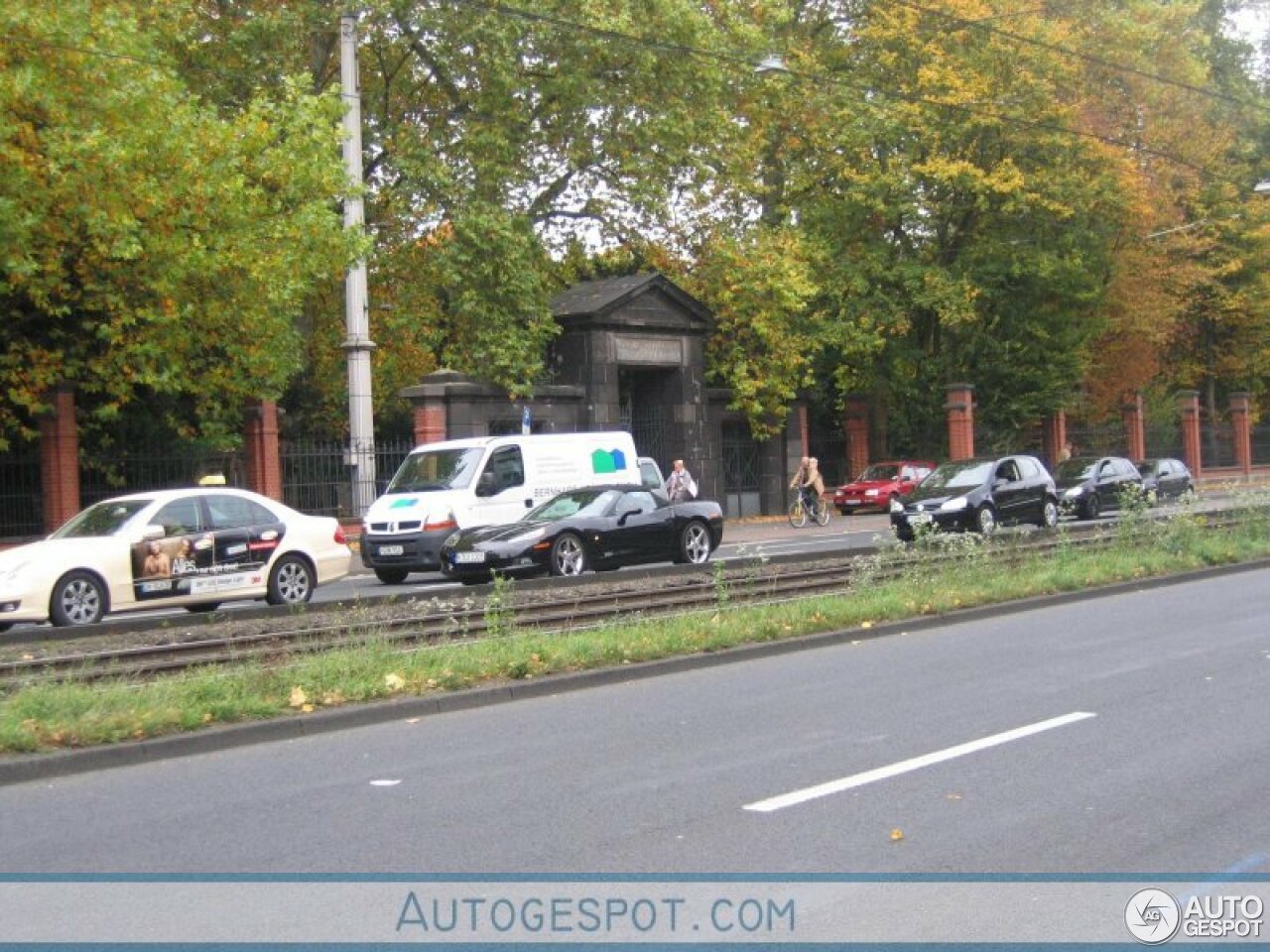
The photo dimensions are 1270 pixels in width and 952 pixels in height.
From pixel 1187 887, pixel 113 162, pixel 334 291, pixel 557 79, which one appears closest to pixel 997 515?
pixel 557 79

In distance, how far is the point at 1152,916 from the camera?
5.20 metres

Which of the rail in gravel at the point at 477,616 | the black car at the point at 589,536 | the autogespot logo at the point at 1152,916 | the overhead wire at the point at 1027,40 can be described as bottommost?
the autogespot logo at the point at 1152,916

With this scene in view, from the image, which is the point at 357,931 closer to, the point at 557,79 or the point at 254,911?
the point at 254,911

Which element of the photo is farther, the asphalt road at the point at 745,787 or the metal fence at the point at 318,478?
the metal fence at the point at 318,478

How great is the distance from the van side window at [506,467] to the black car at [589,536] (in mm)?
2033

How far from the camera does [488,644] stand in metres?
11.5

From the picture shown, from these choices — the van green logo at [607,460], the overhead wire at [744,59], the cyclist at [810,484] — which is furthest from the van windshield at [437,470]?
the cyclist at [810,484]

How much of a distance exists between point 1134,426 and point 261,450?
33.7 metres

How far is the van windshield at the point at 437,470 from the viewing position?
21266 mm

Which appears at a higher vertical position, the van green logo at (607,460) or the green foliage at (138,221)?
the green foliage at (138,221)

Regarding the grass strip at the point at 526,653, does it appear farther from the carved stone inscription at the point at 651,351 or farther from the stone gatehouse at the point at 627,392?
the carved stone inscription at the point at 651,351

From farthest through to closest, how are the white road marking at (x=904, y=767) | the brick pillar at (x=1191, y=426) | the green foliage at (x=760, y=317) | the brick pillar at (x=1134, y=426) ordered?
1. the brick pillar at (x=1191, y=426)
2. the brick pillar at (x=1134, y=426)
3. the green foliage at (x=760, y=317)
4. the white road marking at (x=904, y=767)

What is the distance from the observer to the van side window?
21469 mm

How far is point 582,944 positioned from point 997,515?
70.6 feet
